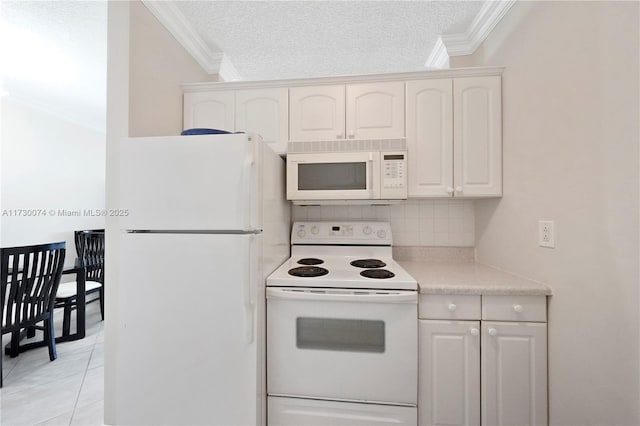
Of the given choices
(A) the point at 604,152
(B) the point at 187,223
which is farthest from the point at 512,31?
(B) the point at 187,223

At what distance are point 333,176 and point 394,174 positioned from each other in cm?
40

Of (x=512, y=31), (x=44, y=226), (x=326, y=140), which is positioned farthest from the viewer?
(x=44, y=226)

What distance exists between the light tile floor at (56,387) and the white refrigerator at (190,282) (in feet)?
2.49

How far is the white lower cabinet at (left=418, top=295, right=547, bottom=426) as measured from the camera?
1222mm

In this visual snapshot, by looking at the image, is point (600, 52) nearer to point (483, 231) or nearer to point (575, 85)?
point (575, 85)

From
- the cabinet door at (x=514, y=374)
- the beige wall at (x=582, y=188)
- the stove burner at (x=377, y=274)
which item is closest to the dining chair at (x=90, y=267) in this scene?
the stove burner at (x=377, y=274)

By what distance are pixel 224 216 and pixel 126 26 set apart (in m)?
1.23

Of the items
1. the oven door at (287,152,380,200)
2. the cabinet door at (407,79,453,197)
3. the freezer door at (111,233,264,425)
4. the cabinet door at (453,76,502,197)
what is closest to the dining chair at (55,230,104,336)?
the freezer door at (111,233,264,425)

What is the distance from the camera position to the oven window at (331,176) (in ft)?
5.49

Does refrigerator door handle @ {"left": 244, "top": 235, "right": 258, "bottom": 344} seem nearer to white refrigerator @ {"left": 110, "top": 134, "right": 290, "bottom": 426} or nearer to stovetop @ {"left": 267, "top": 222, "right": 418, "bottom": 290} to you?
white refrigerator @ {"left": 110, "top": 134, "right": 290, "bottom": 426}

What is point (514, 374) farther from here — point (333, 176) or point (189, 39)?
point (189, 39)

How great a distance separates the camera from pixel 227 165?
1.14 m

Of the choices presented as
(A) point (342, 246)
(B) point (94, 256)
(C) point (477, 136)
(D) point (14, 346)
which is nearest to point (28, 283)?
(D) point (14, 346)

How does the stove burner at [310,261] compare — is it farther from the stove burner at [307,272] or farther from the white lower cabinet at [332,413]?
the white lower cabinet at [332,413]
